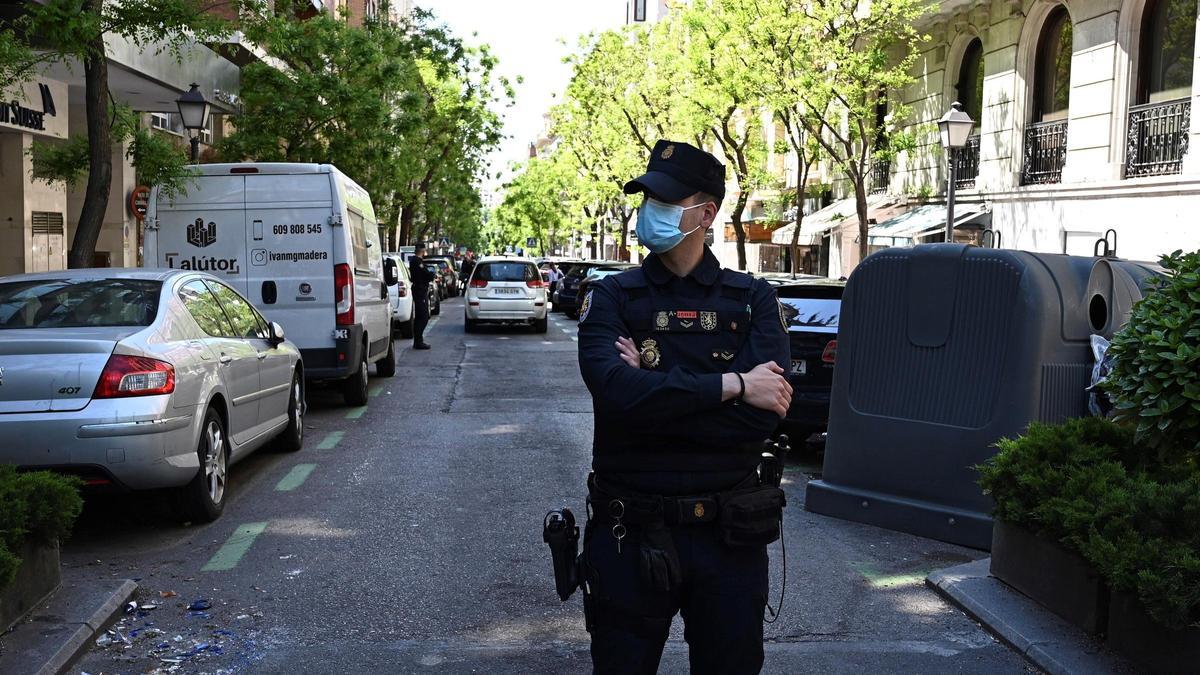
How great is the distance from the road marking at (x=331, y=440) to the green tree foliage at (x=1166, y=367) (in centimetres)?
689

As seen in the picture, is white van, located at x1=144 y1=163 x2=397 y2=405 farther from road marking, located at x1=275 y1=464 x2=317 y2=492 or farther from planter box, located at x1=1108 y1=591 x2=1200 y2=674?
planter box, located at x1=1108 y1=591 x2=1200 y2=674

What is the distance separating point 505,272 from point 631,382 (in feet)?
79.4

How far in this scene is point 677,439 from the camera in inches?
133

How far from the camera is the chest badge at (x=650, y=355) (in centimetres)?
336

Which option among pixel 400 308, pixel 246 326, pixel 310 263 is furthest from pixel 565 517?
pixel 400 308

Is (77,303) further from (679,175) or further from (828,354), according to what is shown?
(828,354)

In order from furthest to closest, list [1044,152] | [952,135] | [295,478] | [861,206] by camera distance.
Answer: [861,206], [1044,152], [952,135], [295,478]

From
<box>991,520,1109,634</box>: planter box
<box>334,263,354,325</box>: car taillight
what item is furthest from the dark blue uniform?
<box>334,263,354,325</box>: car taillight

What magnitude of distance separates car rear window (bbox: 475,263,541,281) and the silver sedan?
1802 centimetres

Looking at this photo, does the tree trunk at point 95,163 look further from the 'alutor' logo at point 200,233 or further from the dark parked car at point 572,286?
the dark parked car at point 572,286

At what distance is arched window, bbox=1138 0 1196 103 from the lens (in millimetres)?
19203

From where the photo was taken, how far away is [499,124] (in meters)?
52.6

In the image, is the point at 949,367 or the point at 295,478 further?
the point at 295,478

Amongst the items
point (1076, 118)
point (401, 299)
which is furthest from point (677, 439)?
point (401, 299)
